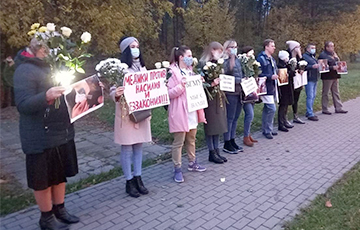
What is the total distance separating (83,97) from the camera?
3.81 meters

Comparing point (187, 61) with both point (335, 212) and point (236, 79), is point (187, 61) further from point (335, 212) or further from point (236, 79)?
point (335, 212)

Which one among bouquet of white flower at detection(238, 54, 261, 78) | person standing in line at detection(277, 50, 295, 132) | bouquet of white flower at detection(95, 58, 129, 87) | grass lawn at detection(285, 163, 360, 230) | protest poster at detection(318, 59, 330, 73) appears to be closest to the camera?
grass lawn at detection(285, 163, 360, 230)

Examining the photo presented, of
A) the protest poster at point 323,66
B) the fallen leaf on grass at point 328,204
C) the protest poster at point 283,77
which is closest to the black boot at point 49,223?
the fallen leaf on grass at point 328,204

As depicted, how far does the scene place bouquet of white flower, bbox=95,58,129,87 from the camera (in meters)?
4.32

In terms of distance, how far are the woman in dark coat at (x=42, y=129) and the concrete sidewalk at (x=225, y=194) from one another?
2.04 ft

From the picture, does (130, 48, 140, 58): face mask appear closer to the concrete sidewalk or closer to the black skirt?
the black skirt

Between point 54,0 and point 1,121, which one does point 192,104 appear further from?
point 1,121

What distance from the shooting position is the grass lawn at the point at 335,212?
3.93 metres

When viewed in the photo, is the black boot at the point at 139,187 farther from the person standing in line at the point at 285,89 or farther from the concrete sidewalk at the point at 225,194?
the person standing in line at the point at 285,89

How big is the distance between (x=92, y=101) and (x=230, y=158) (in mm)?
3348

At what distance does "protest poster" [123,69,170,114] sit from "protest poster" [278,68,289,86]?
3886 mm

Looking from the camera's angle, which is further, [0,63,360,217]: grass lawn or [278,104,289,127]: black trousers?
[278,104,289,127]: black trousers

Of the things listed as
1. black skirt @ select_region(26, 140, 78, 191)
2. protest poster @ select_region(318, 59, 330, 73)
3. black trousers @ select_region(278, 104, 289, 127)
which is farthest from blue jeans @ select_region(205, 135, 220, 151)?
protest poster @ select_region(318, 59, 330, 73)

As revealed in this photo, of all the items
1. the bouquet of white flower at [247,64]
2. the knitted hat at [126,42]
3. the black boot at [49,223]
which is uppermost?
the knitted hat at [126,42]
